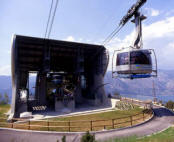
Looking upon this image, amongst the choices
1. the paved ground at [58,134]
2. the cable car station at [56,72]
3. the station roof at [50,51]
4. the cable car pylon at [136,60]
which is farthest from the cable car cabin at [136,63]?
the station roof at [50,51]

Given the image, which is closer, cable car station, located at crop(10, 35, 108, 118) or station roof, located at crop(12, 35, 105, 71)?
station roof, located at crop(12, 35, 105, 71)

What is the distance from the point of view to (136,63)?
21.5 m

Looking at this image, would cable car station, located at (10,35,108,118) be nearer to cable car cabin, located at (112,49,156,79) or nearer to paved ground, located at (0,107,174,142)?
cable car cabin, located at (112,49,156,79)

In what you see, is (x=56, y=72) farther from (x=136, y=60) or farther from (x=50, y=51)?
(x=136, y=60)

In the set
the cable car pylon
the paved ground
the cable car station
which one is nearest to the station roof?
the cable car station

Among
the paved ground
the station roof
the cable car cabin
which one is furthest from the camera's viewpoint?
the station roof

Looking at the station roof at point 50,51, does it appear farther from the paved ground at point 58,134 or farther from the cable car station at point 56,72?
the paved ground at point 58,134

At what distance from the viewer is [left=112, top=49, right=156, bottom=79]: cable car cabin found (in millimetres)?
21594

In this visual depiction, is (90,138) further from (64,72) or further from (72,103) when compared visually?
(64,72)

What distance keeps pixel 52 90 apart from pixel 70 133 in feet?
90.3

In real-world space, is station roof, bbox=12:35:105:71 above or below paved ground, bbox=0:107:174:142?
above

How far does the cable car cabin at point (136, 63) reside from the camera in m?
21.6

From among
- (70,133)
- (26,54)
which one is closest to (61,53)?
(26,54)

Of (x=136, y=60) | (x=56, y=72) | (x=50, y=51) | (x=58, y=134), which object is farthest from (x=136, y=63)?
(x=56, y=72)
